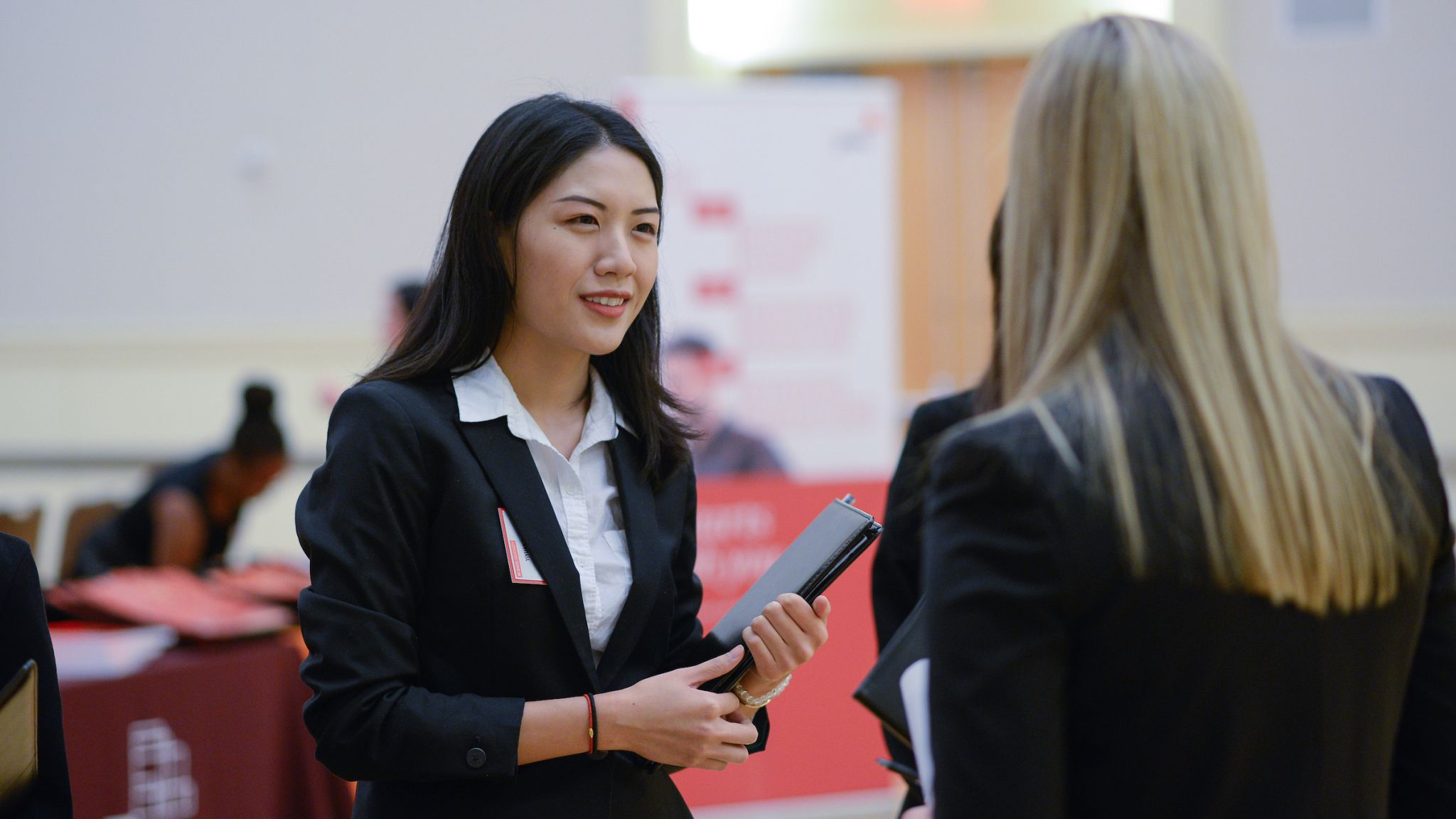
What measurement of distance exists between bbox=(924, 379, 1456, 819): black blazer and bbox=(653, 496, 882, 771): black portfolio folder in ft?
1.36

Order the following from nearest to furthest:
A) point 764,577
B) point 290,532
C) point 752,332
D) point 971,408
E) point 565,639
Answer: point 565,639 → point 764,577 → point 971,408 → point 752,332 → point 290,532

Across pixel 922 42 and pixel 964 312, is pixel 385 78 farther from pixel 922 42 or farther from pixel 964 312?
pixel 964 312

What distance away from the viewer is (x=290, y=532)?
19.1ft

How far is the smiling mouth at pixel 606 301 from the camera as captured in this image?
4.30 feet

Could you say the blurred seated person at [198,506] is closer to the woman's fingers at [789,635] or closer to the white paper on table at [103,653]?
the white paper on table at [103,653]

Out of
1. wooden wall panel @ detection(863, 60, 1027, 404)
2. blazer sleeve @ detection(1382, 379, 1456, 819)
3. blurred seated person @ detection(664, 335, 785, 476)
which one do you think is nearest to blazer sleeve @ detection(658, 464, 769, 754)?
blazer sleeve @ detection(1382, 379, 1456, 819)

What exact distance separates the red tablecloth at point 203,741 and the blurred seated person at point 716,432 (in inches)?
81.0

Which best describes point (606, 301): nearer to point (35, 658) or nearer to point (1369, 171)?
point (35, 658)

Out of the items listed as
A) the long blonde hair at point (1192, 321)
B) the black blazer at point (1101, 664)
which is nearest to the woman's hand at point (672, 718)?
the black blazer at point (1101, 664)

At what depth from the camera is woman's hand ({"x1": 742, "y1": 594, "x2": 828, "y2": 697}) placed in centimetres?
126

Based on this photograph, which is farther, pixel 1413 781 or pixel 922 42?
pixel 922 42

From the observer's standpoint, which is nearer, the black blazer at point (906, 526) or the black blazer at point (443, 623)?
the black blazer at point (443, 623)

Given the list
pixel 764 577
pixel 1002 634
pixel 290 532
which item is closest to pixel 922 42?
pixel 290 532

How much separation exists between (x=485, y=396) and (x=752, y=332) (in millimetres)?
3184
